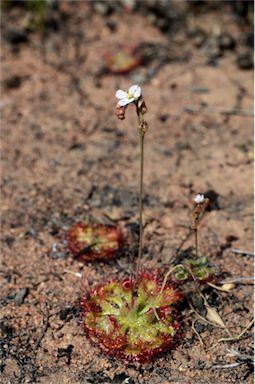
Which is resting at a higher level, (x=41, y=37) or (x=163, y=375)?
(x=41, y=37)

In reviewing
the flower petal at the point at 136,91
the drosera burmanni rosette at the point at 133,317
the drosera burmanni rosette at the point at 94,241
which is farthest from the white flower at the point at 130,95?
the drosera burmanni rosette at the point at 94,241

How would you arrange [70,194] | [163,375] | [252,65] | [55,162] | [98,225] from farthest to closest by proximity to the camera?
[252,65] → [55,162] → [70,194] → [98,225] → [163,375]

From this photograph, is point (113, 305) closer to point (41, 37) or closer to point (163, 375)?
point (163, 375)

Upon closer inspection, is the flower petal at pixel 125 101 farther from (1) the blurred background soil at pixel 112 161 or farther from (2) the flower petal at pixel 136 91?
(1) the blurred background soil at pixel 112 161

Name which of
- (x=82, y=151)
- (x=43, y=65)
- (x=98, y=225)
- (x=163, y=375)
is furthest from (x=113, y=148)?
(x=163, y=375)

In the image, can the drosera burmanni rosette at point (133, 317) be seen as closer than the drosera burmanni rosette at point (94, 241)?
Yes

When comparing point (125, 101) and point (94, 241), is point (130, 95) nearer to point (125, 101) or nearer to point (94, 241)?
point (125, 101)

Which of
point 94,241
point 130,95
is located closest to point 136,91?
point 130,95
